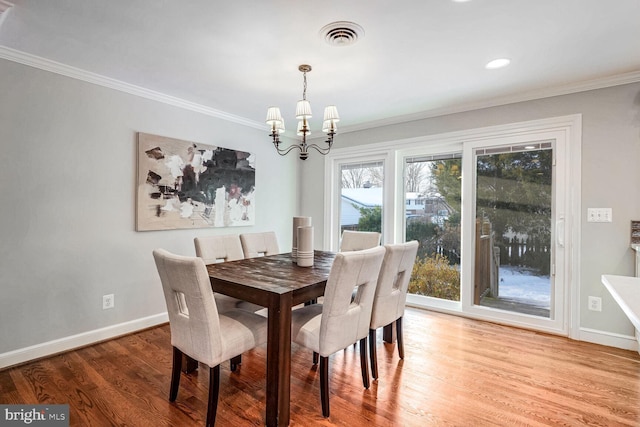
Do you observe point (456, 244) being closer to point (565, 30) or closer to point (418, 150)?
point (418, 150)

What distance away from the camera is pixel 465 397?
1998 mm

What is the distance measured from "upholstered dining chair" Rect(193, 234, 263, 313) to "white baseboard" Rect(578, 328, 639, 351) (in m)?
2.94

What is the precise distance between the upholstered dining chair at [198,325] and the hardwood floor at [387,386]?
0.84 feet

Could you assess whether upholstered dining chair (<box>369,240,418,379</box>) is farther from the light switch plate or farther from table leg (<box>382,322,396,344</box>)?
the light switch plate

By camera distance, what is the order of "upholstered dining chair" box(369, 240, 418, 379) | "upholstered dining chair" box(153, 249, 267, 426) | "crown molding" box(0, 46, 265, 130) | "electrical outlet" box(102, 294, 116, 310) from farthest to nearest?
"electrical outlet" box(102, 294, 116, 310) < "crown molding" box(0, 46, 265, 130) < "upholstered dining chair" box(369, 240, 418, 379) < "upholstered dining chair" box(153, 249, 267, 426)

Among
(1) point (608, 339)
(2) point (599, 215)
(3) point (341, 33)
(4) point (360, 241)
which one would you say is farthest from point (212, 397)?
(2) point (599, 215)

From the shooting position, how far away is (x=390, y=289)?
7.47 feet

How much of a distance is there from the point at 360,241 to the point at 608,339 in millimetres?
2321

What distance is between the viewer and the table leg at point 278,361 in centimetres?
167

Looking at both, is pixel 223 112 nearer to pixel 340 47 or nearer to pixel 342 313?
pixel 340 47

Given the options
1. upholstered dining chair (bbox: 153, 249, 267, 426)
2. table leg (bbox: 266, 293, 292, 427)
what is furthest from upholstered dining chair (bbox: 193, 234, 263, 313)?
table leg (bbox: 266, 293, 292, 427)

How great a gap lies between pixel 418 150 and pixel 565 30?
196 centimetres

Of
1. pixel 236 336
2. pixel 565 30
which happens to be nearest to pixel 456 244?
pixel 565 30

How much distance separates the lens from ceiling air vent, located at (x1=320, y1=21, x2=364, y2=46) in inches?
76.8
